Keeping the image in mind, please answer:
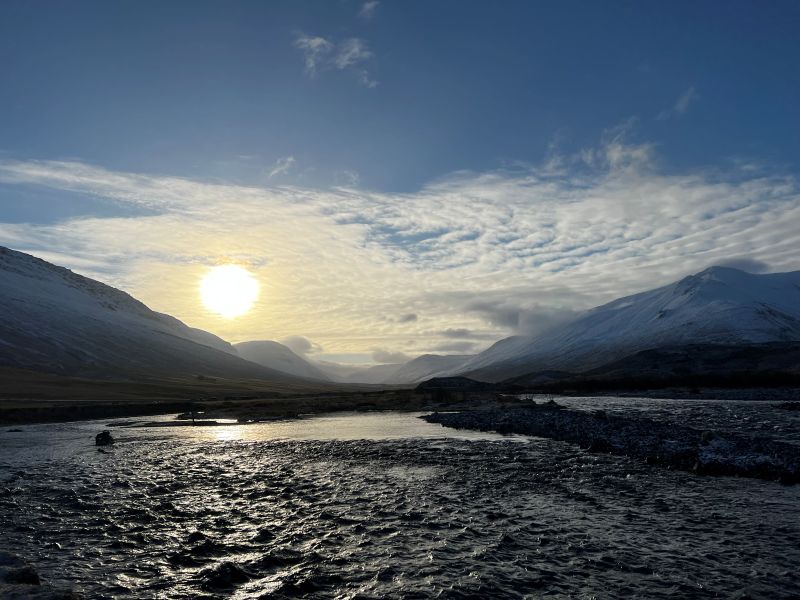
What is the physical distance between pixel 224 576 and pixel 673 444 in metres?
36.0

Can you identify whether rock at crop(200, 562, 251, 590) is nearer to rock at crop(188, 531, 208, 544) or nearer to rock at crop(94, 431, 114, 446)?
rock at crop(188, 531, 208, 544)

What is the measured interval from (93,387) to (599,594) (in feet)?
528

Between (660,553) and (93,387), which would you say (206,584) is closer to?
(660,553)

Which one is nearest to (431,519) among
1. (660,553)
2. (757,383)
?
(660,553)

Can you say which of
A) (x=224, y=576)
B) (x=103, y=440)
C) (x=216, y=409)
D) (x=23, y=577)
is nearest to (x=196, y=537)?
(x=224, y=576)

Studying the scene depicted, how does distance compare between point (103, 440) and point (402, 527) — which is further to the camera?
point (103, 440)

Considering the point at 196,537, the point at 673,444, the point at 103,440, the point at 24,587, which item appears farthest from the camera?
the point at 103,440

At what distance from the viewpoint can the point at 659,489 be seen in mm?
28641

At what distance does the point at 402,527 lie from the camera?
22.3 m

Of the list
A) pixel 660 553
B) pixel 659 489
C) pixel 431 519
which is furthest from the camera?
pixel 659 489

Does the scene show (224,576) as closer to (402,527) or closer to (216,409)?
(402,527)

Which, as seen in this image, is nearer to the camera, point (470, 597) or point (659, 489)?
point (470, 597)

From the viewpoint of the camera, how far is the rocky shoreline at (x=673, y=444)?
32.7 m

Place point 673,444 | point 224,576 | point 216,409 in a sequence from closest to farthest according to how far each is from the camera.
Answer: point 224,576 → point 673,444 → point 216,409
